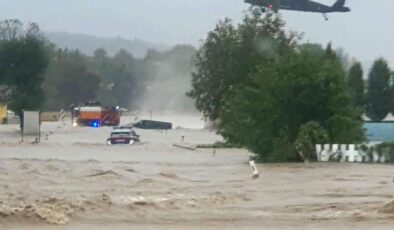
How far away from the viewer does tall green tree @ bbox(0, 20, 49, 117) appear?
330ft

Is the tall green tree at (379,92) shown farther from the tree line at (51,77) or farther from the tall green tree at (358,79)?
the tree line at (51,77)

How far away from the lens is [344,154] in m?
37.1

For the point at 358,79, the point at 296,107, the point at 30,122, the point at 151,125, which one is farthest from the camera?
the point at 151,125

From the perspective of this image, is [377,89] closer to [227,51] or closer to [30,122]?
[227,51]

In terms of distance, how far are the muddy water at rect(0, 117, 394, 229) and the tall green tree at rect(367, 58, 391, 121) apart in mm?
54945

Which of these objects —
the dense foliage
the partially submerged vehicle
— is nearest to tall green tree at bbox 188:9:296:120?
the dense foliage

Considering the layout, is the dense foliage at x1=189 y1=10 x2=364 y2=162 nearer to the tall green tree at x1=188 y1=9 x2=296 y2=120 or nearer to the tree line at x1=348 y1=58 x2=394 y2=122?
the tall green tree at x1=188 y1=9 x2=296 y2=120

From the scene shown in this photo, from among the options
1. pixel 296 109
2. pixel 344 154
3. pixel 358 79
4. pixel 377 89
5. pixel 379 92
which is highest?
pixel 358 79

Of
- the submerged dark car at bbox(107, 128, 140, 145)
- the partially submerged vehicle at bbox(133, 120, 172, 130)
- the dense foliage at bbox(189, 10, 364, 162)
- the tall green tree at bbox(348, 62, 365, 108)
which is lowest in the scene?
the partially submerged vehicle at bbox(133, 120, 172, 130)

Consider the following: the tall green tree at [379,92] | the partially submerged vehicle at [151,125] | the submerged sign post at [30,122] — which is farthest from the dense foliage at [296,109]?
the partially submerged vehicle at [151,125]

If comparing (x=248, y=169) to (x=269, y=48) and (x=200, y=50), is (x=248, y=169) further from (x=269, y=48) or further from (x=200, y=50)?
(x=200, y=50)

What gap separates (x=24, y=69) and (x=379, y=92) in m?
36.4

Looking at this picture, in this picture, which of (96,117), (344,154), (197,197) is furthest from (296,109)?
(96,117)

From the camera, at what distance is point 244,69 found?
66562 mm
